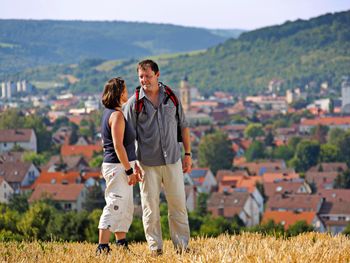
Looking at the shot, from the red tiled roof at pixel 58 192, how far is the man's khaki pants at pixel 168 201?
4335 centimetres

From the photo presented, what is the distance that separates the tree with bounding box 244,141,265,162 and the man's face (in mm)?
77258

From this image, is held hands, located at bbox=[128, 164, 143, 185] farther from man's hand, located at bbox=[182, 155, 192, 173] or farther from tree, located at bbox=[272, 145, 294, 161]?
tree, located at bbox=[272, 145, 294, 161]

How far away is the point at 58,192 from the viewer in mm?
52781

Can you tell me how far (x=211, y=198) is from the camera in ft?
176

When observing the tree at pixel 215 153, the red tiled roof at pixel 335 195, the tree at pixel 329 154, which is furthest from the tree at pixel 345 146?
the red tiled roof at pixel 335 195

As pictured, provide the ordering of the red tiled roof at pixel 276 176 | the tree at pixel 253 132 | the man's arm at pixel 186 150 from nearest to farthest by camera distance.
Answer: the man's arm at pixel 186 150 → the red tiled roof at pixel 276 176 → the tree at pixel 253 132

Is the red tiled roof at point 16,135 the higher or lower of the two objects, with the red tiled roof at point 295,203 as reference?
higher

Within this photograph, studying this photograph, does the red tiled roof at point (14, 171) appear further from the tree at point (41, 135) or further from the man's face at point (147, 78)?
the man's face at point (147, 78)

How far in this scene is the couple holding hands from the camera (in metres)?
7.27

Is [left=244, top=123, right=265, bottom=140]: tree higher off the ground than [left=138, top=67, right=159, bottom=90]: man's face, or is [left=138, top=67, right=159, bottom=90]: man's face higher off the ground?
[left=138, top=67, right=159, bottom=90]: man's face

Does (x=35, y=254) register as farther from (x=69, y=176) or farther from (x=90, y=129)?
(x=90, y=129)

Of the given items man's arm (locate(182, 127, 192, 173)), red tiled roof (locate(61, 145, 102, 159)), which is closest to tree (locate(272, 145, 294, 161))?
red tiled roof (locate(61, 145, 102, 159))

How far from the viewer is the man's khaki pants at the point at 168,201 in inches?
289

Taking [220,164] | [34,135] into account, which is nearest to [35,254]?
[220,164]
